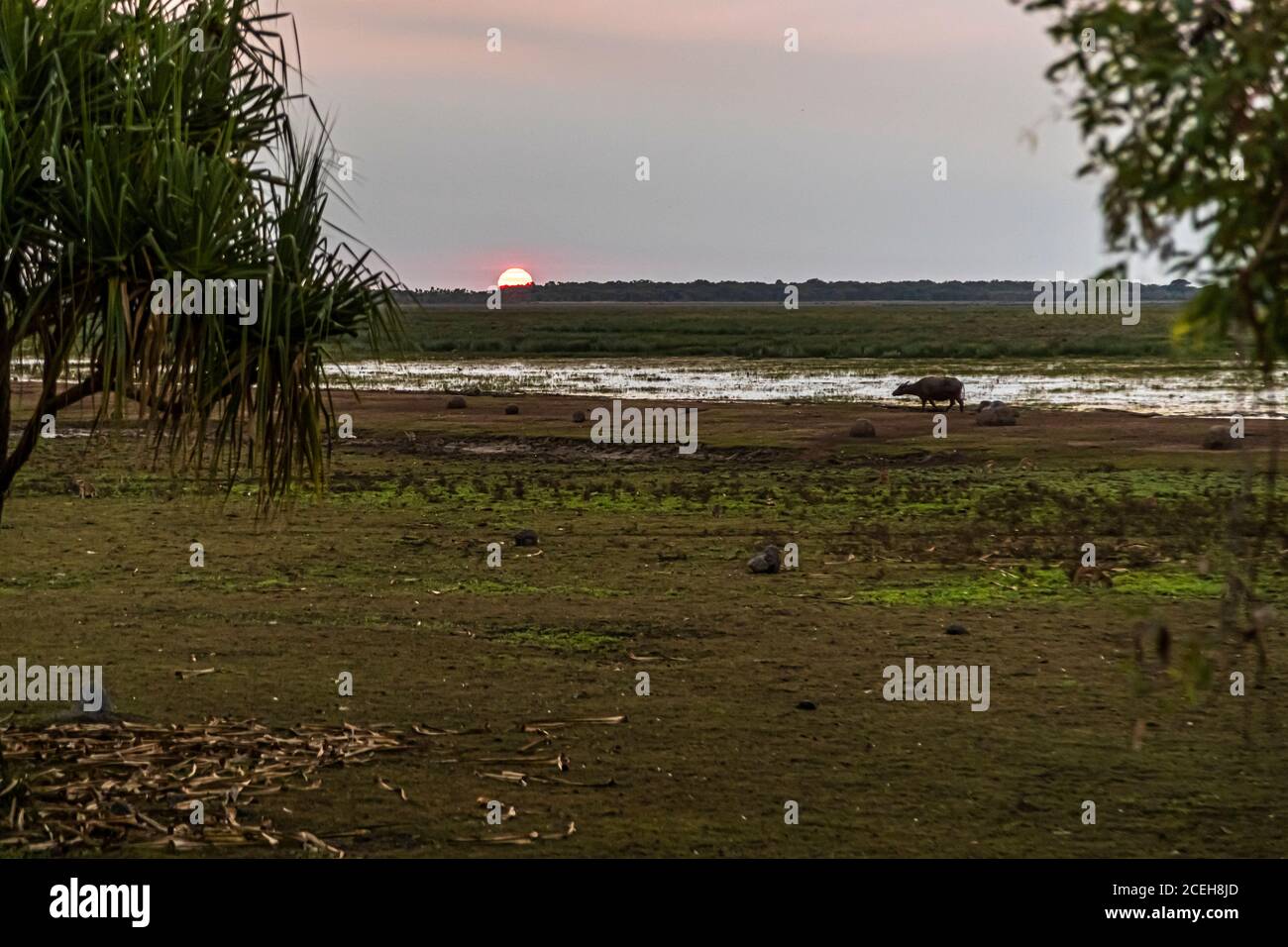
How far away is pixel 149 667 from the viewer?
1180 cm

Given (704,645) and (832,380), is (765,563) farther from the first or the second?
(832,380)

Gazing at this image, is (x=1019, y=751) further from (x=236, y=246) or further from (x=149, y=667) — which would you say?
(x=149, y=667)

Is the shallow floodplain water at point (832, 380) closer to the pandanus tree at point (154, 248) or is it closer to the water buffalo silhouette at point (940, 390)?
the water buffalo silhouette at point (940, 390)

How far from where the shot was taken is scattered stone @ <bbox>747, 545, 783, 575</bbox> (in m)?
16.5

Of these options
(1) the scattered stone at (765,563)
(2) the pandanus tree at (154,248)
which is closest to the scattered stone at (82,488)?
(1) the scattered stone at (765,563)

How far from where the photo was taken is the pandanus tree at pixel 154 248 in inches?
297

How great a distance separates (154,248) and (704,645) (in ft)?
22.1

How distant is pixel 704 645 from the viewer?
12977 mm

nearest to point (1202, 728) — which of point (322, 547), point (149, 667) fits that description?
point (149, 667)

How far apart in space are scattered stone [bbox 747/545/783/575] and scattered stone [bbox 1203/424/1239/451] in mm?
14426

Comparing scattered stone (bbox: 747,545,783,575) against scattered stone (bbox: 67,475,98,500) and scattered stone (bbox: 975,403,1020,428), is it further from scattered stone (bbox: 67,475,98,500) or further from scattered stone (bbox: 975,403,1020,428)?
scattered stone (bbox: 975,403,1020,428)

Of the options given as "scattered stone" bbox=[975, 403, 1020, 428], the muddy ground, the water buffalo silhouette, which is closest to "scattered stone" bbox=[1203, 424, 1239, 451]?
the muddy ground

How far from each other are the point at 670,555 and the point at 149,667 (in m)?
7.26

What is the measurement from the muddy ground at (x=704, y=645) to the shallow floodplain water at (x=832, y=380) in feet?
Answer: 53.8
